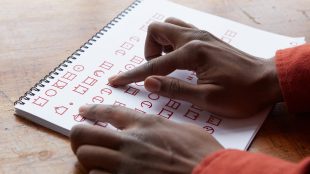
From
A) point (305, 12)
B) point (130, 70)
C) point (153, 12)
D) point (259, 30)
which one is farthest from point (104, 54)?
point (305, 12)

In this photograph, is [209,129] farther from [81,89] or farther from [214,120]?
[81,89]

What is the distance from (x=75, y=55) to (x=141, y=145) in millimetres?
303

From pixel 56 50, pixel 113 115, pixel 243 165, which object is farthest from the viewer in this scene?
pixel 56 50

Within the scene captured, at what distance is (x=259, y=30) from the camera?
3.49 feet

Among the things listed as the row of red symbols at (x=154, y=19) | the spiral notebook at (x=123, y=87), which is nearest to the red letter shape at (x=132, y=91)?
the spiral notebook at (x=123, y=87)

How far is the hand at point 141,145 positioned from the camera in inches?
26.8

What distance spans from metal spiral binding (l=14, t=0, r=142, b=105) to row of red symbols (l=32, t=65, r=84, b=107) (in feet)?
0.05

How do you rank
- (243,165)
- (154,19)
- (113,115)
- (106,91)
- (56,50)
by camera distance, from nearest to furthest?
(243,165) < (113,115) < (106,91) < (56,50) < (154,19)

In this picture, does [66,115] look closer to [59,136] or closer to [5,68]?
[59,136]

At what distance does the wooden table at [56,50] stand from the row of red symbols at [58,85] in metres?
0.04

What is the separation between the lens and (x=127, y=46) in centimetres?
98

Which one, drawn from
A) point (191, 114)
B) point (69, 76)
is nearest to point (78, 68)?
point (69, 76)

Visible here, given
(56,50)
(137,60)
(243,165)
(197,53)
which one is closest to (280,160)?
(243,165)

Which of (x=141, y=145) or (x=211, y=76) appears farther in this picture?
(x=211, y=76)
